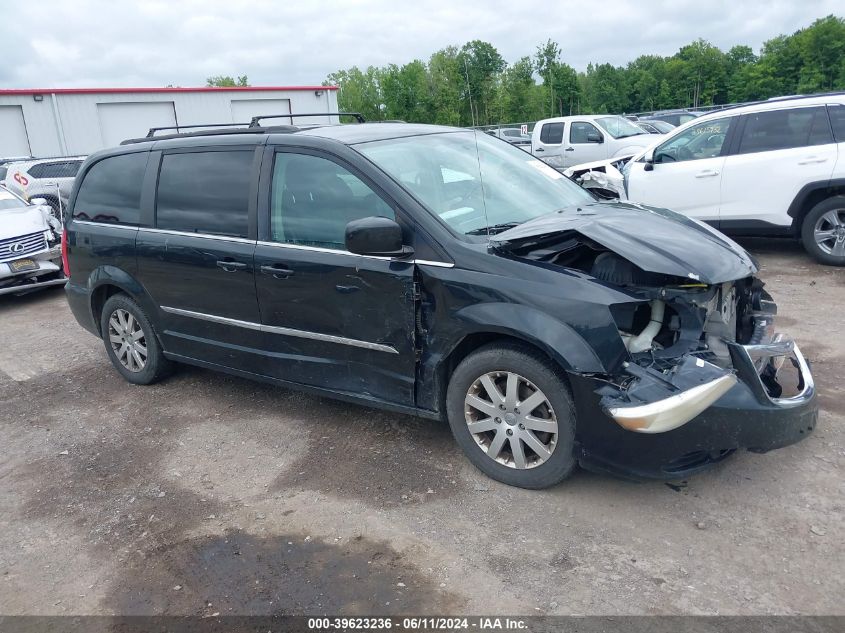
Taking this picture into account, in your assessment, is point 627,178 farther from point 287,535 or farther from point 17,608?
point 17,608

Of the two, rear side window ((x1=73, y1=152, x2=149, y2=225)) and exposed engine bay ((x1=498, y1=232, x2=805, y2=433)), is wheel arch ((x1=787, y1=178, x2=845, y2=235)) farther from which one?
rear side window ((x1=73, y1=152, x2=149, y2=225))

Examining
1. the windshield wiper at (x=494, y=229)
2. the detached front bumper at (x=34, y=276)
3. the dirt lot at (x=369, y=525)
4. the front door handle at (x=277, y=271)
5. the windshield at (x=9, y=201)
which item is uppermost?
the windshield wiper at (x=494, y=229)

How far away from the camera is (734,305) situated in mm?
3965

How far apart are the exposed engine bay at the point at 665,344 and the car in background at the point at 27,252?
25.6 feet

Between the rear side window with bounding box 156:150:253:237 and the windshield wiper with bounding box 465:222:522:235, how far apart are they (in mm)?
1522

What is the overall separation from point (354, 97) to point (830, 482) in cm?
5411

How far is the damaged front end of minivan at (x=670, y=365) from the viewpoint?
10.4 ft

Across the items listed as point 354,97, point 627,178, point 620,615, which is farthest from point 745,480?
point 354,97

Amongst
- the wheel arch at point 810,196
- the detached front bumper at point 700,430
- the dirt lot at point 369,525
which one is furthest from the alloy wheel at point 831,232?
the detached front bumper at point 700,430

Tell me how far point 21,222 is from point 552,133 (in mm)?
12059

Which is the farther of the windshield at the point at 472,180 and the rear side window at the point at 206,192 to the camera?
the rear side window at the point at 206,192

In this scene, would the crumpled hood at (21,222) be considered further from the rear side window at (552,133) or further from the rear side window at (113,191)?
the rear side window at (552,133)

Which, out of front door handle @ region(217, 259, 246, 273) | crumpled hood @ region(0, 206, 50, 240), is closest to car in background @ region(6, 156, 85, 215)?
crumpled hood @ region(0, 206, 50, 240)

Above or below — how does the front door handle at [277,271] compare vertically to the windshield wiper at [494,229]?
below
